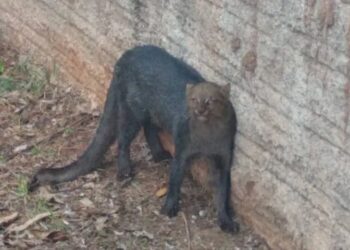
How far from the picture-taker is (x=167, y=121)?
22.0 ft

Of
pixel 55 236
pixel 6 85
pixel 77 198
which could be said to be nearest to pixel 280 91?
pixel 55 236

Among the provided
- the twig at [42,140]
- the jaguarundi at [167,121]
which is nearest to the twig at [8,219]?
the jaguarundi at [167,121]

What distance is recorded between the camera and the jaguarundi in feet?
20.7

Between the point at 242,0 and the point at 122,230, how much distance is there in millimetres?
1625

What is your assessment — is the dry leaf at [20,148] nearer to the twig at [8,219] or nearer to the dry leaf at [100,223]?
the twig at [8,219]

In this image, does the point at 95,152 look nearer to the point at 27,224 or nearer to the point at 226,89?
the point at 27,224

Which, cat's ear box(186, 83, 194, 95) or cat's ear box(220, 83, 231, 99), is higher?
cat's ear box(220, 83, 231, 99)

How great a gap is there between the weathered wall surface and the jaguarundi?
0.10 meters

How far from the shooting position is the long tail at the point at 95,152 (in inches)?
277

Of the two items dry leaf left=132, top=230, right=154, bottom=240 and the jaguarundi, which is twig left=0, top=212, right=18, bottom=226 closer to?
the jaguarundi

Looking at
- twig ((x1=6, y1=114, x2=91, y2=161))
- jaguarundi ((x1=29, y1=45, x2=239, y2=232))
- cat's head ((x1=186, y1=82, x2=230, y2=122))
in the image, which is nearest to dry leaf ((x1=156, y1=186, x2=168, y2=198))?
jaguarundi ((x1=29, y1=45, x2=239, y2=232))

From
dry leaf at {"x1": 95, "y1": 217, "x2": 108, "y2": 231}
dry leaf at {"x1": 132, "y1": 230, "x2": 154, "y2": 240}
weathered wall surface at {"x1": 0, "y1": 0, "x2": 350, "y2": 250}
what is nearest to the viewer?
weathered wall surface at {"x1": 0, "y1": 0, "x2": 350, "y2": 250}

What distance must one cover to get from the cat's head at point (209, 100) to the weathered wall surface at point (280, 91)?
0.10 meters

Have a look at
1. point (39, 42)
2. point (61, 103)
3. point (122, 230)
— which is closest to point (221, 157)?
point (122, 230)
